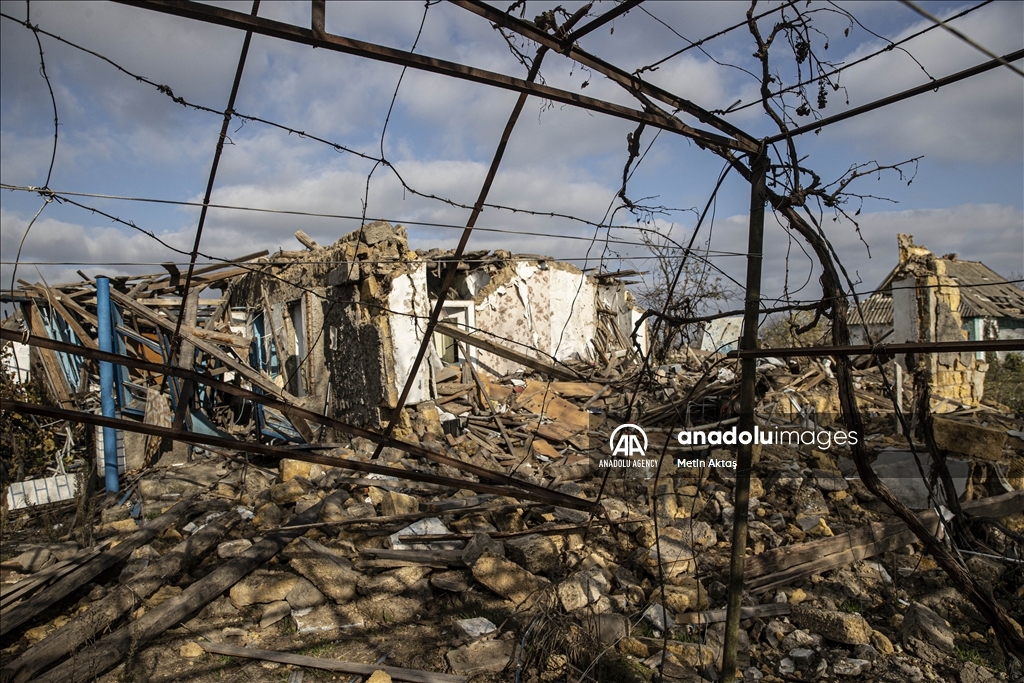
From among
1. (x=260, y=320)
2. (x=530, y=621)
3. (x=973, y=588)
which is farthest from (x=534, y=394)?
(x=973, y=588)

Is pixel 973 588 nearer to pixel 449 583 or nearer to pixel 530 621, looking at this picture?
pixel 530 621

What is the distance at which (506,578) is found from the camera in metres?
4.30

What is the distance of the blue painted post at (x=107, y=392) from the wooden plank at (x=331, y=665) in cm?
374

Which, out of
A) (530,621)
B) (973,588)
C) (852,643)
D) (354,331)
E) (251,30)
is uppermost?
(251,30)

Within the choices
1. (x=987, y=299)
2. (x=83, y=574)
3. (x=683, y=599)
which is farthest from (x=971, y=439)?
(x=987, y=299)

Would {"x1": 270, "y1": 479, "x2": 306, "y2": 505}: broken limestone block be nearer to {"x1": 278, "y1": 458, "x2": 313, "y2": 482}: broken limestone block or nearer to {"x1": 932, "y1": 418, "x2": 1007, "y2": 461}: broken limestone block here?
{"x1": 278, "y1": 458, "x2": 313, "y2": 482}: broken limestone block

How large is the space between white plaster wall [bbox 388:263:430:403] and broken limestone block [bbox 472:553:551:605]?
4231mm

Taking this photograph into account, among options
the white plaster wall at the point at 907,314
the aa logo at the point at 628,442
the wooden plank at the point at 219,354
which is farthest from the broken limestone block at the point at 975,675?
the white plaster wall at the point at 907,314

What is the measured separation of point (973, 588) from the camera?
8.32 ft

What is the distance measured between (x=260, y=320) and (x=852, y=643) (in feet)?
34.4

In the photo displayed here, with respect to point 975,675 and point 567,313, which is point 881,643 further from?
point 567,313

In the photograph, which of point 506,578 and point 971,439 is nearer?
point 506,578

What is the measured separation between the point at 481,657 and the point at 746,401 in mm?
2237

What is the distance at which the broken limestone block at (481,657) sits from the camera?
3.55 m
